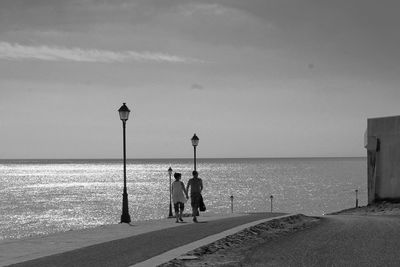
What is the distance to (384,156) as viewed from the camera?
32.0m

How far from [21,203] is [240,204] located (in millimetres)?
35451

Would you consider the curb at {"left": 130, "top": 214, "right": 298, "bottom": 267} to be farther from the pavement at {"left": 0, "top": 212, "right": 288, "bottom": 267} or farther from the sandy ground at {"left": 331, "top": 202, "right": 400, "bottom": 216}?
the sandy ground at {"left": 331, "top": 202, "right": 400, "bottom": 216}

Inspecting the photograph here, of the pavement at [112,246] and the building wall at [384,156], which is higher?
the building wall at [384,156]

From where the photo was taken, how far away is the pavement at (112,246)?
36.9 feet

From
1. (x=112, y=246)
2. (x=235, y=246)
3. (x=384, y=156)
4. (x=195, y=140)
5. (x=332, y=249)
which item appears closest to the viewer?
(x=332, y=249)

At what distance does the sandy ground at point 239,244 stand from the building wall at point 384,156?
12347mm

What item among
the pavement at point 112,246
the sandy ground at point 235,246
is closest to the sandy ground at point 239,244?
the sandy ground at point 235,246

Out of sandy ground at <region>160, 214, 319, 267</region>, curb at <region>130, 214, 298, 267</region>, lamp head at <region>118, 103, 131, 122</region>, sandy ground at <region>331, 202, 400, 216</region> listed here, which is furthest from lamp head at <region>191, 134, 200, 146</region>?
curb at <region>130, 214, 298, 267</region>

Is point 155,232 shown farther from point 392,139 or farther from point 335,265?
point 392,139

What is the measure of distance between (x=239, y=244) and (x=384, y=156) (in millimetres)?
20735

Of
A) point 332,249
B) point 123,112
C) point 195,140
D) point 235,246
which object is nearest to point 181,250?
point 235,246

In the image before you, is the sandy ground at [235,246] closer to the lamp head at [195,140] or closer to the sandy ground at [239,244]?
the sandy ground at [239,244]

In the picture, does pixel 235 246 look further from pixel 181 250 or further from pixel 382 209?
pixel 382 209

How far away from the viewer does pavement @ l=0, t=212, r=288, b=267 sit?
1126 centimetres
